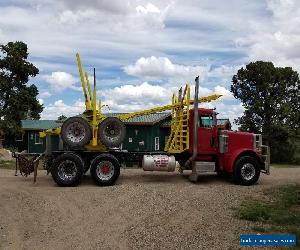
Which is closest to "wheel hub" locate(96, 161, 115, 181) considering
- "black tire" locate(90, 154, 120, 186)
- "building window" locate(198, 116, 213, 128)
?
"black tire" locate(90, 154, 120, 186)

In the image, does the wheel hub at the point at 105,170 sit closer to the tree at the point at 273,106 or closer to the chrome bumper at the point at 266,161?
the chrome bumper at the point at 266,161

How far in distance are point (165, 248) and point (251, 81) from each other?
1327 inches

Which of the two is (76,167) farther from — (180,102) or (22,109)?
(22,109)

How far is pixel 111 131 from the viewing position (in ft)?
58.0

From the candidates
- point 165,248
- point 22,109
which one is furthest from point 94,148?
point 22,109

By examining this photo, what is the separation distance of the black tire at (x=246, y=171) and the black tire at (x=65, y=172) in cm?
605

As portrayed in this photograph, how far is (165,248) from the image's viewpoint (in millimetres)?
9328

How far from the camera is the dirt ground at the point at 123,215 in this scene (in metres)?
9.82

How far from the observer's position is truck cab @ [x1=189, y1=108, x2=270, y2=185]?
17.9 meters

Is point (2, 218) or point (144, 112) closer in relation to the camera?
point (2, 218)

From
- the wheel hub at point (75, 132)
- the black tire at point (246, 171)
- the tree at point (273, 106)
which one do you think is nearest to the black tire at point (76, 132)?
the wheel hub at point (75, 132)

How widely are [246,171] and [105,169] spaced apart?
18.2 feet

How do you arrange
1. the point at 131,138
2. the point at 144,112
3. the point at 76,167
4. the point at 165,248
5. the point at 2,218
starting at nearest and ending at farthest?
the point at 165,248, the point at 2,218, the point at 76,167, the point at 144,112, the point at 131,138

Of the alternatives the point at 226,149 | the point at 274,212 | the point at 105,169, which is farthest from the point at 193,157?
the point at 274,212
